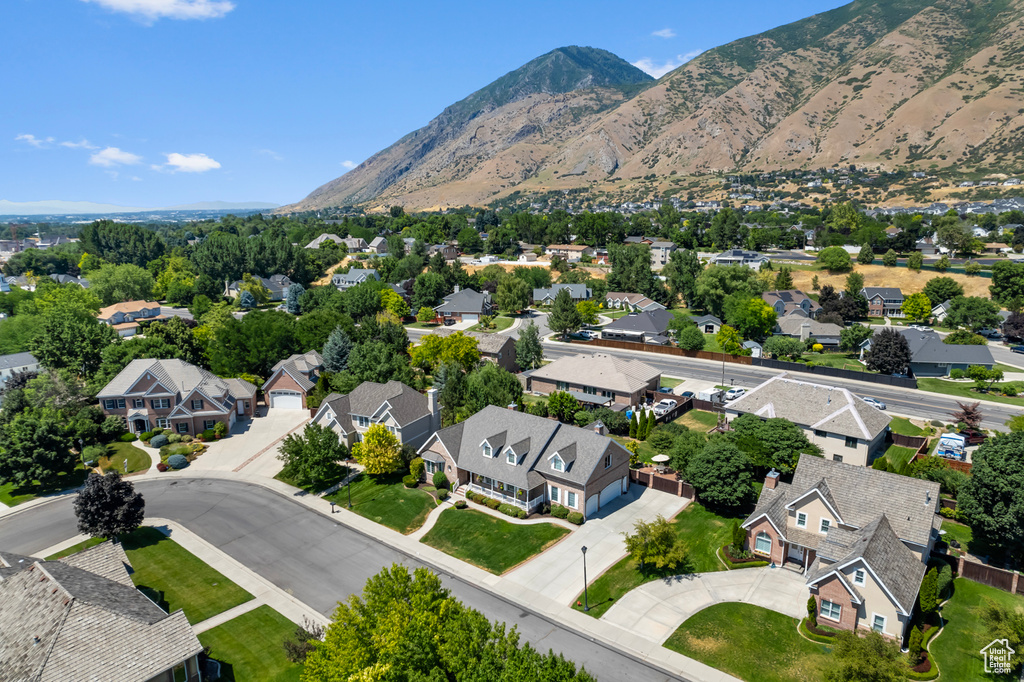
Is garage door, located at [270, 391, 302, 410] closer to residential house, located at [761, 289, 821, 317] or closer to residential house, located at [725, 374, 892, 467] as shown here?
residential house, located at [725, 374, 892, 467]

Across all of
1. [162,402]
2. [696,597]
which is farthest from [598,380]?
[162,402]

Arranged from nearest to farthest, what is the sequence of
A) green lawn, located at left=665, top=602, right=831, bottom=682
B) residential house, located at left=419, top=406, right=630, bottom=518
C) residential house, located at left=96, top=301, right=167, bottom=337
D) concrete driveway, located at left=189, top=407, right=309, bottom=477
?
1. green lawn, located at left=665, top=602, right=831, bottom=682
2. residential house, located at left=419, top=406, right=630, bottom=518
3. concrete driveway, located at left=189, top=407, right=309, bottom=477
4. residential house, located at left=96, top=301, right=167, bottom=337

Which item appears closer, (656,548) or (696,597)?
(696,597)

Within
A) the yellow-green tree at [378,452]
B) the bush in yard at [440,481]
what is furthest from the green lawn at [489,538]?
the yellow-green tree at [378,452]

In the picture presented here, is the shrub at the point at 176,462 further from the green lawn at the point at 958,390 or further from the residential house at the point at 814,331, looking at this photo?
the residential house at the point at 814,331

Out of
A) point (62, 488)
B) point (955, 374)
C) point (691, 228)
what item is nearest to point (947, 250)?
point (691, 228)

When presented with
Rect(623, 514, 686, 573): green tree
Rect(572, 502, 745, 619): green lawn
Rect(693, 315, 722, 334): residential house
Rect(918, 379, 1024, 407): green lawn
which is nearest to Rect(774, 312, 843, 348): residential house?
Rect(693, 315, 722, 334): residential house

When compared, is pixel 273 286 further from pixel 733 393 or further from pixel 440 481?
pixel 733 393
